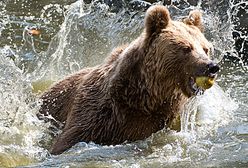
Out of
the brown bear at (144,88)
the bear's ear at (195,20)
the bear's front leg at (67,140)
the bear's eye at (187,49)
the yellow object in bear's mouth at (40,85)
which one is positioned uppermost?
the bear's ear at (195,20)

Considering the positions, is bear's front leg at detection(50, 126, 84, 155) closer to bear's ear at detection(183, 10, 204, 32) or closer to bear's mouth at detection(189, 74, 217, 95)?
bear's mouth at detection(189, 74, 217, 95)

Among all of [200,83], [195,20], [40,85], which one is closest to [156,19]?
[195,20]

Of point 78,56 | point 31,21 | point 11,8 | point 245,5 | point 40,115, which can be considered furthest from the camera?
point 11,8

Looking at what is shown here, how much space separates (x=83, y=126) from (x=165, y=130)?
0.80 meters

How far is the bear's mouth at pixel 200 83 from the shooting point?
5523mm

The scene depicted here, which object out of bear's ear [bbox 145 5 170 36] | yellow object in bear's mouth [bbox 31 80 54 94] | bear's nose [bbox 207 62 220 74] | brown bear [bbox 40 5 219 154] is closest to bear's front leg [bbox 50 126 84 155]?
brown bear [bbox 40 5 219 154]

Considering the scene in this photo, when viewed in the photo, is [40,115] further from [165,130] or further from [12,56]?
[12,56]

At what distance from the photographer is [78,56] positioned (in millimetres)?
9688

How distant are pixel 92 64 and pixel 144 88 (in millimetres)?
3311

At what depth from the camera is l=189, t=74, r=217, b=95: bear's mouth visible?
18.1ft

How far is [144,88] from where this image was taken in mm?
6129

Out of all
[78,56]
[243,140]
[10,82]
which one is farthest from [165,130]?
[78,56]

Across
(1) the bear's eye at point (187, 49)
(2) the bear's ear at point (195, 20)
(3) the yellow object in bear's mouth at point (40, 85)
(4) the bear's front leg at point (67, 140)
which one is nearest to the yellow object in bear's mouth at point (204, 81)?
(1) the bear's eye at point (187, 49)

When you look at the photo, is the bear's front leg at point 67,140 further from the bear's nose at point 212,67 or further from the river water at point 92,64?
the bear's nose at point 212,67
